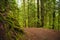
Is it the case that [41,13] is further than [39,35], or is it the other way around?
[41,13]

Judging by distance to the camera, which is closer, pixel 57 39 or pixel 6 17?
pixel 6 17

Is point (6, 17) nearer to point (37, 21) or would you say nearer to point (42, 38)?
point (42, 38)

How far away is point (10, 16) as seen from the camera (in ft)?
24.2

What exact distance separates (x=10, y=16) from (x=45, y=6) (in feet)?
40.8

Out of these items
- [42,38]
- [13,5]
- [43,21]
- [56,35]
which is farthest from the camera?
[43,21]

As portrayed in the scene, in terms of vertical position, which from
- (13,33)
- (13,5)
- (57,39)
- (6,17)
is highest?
(13,5)

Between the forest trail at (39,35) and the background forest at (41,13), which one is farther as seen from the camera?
the background forest at (41,13)

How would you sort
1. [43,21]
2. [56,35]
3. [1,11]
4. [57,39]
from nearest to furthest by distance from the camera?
[1,11] < [57,39] < [56,35] < [43,21]

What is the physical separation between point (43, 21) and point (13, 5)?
38.9 ft

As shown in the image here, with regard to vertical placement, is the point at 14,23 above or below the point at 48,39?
above

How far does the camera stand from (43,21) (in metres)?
19.2

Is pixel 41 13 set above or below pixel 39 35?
above

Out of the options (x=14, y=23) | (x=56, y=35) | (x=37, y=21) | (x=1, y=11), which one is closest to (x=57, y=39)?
(x=56, y=35)

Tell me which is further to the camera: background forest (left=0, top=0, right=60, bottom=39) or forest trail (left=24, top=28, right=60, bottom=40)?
background forest (left=0, top=0, right=60, bottom=39)
